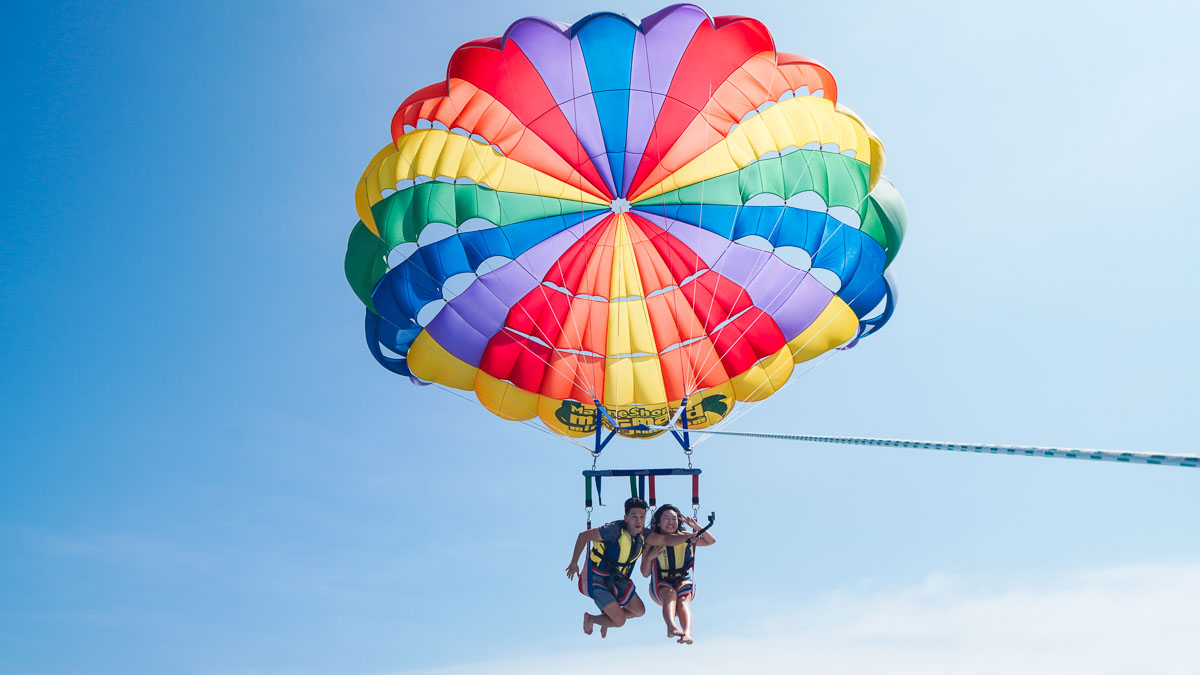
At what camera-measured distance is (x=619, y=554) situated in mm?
7117

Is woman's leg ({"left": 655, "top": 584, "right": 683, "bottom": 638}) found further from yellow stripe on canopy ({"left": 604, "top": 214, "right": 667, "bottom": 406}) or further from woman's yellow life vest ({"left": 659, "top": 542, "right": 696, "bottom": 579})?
yellow stripe on canopy ({"left": 604, "top": 214, "right": 667, "bottom": 406})

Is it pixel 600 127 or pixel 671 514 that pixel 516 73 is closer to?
pixel 600 127

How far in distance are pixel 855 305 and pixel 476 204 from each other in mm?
3816

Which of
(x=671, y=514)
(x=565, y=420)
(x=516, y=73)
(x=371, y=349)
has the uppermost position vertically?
(x=516, y=73)

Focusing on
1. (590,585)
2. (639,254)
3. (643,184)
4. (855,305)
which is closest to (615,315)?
(639,254)

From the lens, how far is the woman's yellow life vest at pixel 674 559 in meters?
7.12

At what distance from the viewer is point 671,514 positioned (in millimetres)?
7074

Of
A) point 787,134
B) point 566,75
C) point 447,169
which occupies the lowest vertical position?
point 447,169

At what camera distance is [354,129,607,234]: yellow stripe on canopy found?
803 centimetres

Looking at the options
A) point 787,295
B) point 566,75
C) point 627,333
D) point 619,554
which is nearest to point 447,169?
point 566,75

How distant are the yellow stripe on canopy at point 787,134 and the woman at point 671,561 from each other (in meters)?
3.26

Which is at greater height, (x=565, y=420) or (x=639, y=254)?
(x=639, y=254)

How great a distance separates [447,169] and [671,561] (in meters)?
3.92

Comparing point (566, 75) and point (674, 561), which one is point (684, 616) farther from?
point (566, 75)
